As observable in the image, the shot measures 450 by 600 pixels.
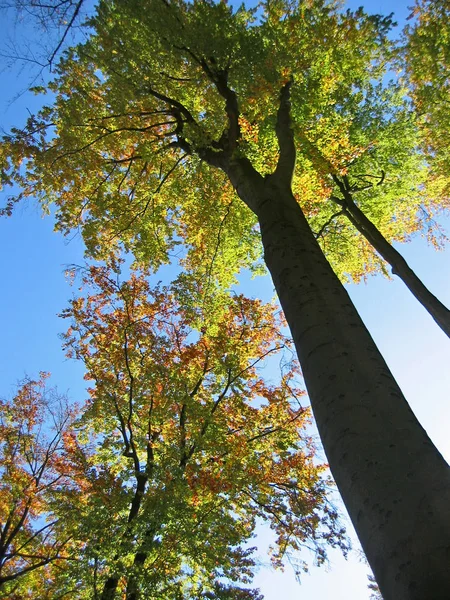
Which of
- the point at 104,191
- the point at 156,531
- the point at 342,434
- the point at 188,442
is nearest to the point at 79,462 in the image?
the point at 188,442

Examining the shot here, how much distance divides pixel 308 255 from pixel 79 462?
26.2 feet

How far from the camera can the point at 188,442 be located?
8344mm

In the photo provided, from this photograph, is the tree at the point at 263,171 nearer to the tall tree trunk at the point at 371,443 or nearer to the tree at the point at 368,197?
the tall tree trunk at the point at 371,443

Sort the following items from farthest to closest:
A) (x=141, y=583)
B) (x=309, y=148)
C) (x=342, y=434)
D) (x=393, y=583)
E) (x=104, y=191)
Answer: (x=104, y=191) < (x=309, y=148) < (x=141, y=583) < (x=342, y=434) < (x=393, y=583)

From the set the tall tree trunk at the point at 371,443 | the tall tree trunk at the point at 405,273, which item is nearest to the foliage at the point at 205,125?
the tall tree trunk at the point at 405,273

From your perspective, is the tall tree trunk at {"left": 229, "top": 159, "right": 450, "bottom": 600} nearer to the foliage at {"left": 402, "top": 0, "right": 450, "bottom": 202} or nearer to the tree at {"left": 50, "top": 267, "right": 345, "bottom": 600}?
the tree at {"left": 50, "top": 267, "right": 345, "bottom": 600}

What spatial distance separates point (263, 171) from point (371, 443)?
9.85 metres

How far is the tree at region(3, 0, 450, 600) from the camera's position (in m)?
1.56

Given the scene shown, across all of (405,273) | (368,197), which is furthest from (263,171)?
(405,273)

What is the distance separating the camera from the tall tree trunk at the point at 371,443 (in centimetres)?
130

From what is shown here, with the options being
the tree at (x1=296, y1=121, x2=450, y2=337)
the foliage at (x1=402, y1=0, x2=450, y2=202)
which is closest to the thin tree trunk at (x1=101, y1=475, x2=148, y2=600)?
the tree at (x1=296, y1=121, x2=450, y2=337)

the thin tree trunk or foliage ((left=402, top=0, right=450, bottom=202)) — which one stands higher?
foliage ((left=402, top=0, right=450, bottom=202))

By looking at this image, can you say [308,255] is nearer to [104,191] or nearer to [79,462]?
[104,191]

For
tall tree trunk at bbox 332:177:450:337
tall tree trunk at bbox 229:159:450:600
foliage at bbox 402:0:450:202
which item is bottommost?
tall tree trunk at bbox 229:159:450:600
